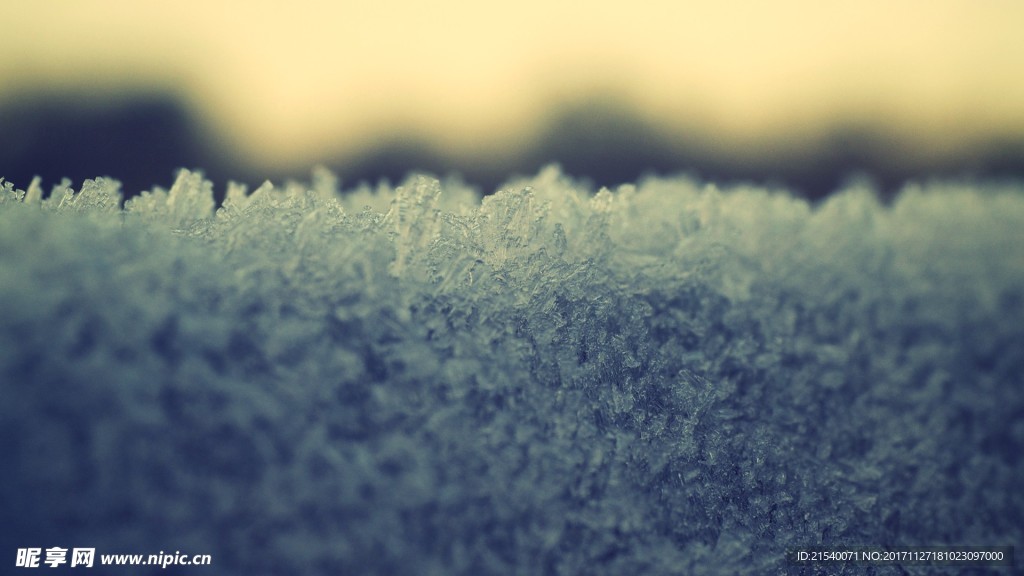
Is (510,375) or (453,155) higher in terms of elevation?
(453,155)

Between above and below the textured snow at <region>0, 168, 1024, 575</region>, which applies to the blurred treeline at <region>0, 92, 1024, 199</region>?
above

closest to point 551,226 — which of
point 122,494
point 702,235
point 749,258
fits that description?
point 702,235

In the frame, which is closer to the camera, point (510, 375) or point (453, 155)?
point (510, 375)

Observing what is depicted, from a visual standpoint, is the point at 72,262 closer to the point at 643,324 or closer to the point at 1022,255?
the point at 643,324

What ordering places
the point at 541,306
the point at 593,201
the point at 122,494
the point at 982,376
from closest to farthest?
1. the point at 122,494
2. the point at 541,306
3. the point at 593,201
4. the point at 982,376

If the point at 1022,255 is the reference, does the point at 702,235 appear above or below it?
above

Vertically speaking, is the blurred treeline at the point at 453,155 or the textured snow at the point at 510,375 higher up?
the blurred treeline at the point at 453,155

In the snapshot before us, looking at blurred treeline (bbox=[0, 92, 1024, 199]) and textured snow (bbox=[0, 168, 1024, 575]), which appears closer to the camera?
textured snow (bbox=[0, 168, 1024, 575])

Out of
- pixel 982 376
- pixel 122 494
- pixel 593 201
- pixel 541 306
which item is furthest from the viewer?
pixel 982 376
